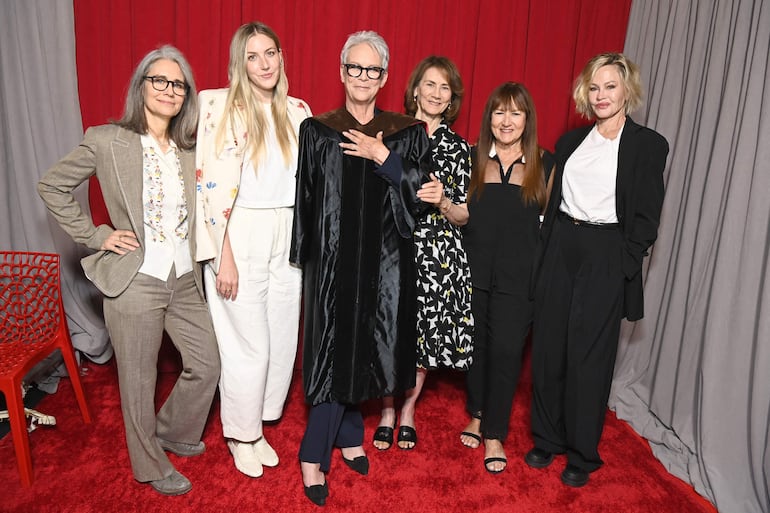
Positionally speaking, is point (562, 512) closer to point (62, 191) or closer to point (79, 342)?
point (62, 191)

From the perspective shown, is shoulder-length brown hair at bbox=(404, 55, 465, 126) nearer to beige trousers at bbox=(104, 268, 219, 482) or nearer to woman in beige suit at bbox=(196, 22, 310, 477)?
woman in beige suit at bbox=(196, 22, 310, 477)

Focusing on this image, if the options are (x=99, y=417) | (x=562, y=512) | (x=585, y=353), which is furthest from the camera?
(x=99, y=417)

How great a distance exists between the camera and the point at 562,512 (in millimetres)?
2246

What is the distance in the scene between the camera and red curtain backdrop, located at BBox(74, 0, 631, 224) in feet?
9.47

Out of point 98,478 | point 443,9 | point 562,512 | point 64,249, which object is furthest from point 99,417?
point 443,9

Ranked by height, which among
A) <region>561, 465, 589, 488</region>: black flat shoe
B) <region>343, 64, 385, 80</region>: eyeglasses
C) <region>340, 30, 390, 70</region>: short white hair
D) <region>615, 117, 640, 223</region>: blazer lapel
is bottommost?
<region>561, 465, 589, 488</region>: black flat shoe

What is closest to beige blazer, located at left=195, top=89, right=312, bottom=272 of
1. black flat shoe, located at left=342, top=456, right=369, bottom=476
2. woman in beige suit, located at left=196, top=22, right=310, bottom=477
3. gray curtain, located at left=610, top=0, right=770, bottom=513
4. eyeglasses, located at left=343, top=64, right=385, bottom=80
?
woman in beige suit, located at left=196, top=22, right=310, bottom=477

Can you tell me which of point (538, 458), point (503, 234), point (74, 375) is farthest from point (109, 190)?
point (538, 458)

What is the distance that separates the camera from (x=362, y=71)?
2.05 meters

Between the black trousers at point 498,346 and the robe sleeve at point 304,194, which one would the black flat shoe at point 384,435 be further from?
the robe sleeve at point 304,194

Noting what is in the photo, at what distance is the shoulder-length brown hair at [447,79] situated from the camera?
244cm

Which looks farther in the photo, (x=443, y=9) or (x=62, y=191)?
(x=443, y=9)

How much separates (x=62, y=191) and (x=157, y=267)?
47cm

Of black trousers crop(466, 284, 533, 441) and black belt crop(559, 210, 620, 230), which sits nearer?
black belt crop(559, 210, 620, 230)
